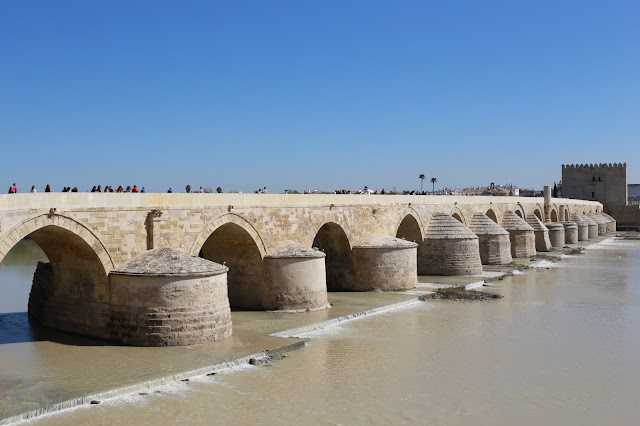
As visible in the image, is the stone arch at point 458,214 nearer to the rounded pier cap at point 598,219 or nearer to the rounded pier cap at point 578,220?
the rounded pier cap at point 578,220

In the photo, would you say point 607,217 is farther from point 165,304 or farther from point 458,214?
point 165,304

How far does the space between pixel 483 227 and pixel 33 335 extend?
1977cm

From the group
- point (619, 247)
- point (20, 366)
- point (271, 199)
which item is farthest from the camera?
point (619, 247)

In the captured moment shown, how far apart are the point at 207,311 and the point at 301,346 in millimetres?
1978

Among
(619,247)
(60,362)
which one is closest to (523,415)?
(60,362)

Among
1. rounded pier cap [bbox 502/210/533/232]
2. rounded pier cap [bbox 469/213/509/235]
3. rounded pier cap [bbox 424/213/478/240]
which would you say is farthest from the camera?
rounded pier cap [bbox 502/210/533/232]

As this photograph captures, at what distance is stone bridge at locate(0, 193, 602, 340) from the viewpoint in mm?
12539

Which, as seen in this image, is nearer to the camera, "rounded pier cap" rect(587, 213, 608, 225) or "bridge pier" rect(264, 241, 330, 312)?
"bridge pier" rect(264, 241, 330, 312)

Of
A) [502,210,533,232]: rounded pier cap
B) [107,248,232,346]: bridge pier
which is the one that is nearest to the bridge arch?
[502,210,533,232]: rounded pier cap

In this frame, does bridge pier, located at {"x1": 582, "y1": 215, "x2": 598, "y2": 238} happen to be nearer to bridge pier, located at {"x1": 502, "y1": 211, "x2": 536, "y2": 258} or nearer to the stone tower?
the stone tower

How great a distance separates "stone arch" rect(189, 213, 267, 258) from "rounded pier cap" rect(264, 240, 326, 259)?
1.11 feet

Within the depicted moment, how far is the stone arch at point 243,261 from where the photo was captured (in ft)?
53.5

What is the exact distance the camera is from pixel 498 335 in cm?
1409

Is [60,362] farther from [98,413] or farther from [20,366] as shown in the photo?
[98,413]
